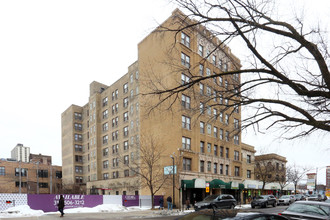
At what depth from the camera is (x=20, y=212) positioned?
21.2 metres

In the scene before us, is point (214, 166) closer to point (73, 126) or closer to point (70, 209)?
point (70, 209)

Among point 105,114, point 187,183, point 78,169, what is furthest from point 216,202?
point 78,169

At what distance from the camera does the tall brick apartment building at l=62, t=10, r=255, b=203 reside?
35.0 meters

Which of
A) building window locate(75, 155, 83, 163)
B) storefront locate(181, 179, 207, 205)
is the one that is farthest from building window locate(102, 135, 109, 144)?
storefront locate(181, 179, 207, 205)

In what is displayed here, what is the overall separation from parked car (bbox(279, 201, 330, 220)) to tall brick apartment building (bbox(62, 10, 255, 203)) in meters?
8.00

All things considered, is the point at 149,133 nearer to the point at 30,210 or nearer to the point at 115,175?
the point at 115,175

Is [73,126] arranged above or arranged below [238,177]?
above

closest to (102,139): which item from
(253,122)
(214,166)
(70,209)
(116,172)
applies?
(116,172)

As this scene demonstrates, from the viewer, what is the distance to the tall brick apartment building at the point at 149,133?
1378 inches

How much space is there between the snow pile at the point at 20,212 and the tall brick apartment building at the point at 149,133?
1215 cm

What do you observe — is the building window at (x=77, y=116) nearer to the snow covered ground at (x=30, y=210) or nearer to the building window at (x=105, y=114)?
the building window at (x=105, y=114)

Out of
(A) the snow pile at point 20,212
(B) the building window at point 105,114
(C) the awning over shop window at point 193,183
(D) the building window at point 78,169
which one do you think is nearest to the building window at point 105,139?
(B) the building window at point 105,114

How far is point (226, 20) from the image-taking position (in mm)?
7477

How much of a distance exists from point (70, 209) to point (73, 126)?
155 ft
